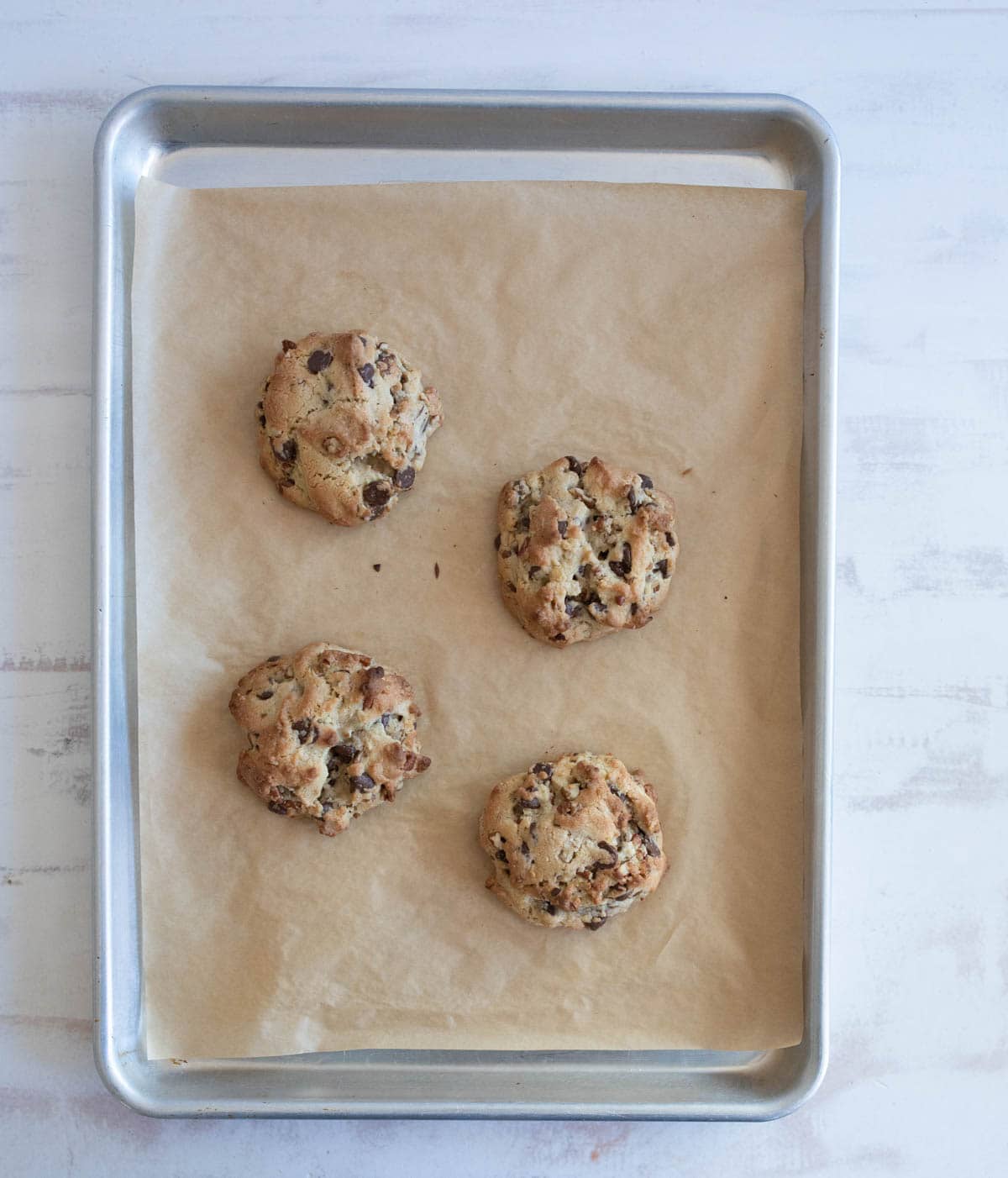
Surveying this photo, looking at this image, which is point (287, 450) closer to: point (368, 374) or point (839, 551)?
point (368, 374)

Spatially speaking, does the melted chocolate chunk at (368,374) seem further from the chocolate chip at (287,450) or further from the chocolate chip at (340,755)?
the chocolate chip at (340,755)

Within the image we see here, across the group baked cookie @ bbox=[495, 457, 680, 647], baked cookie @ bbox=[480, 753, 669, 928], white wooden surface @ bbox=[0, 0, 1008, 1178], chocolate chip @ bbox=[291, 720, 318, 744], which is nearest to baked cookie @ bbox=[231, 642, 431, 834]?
chocolate chip @ bbox=[291, 720, 318, 744]

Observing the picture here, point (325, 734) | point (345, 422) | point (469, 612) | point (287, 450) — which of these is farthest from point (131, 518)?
point (469, 612)

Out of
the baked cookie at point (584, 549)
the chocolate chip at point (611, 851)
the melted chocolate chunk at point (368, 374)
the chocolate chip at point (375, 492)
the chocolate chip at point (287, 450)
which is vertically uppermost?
the melted chocolate chunk at point (368, 374)

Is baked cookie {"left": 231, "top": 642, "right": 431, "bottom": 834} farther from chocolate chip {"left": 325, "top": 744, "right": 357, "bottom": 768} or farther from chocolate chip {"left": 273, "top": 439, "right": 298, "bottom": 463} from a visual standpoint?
chocolate chip {"left": 273, "top": 439, "right": 298, "bottom": 463}

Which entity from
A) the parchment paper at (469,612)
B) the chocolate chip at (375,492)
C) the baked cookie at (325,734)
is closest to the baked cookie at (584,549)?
the parchment paper at (469,612)

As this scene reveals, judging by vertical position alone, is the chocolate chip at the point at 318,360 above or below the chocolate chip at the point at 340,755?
above
